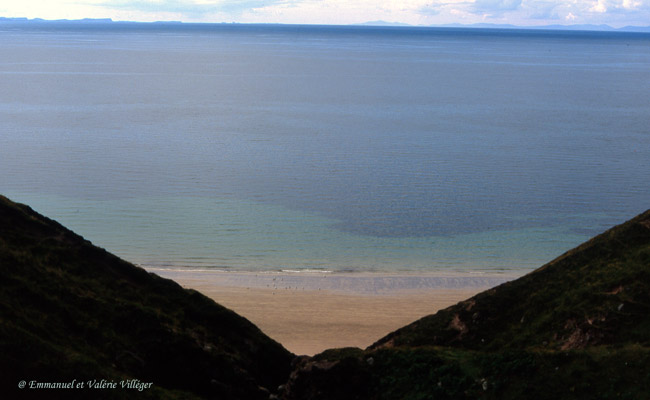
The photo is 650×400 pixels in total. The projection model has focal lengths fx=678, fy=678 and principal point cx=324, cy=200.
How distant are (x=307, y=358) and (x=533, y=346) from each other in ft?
20.9

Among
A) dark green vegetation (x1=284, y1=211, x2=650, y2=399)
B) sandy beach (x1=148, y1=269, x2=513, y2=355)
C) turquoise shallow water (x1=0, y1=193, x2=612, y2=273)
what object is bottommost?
dark green vegetation (x1=284, y1=211, x2=650, y2=399)

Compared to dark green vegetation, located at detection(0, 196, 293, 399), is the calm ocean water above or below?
above

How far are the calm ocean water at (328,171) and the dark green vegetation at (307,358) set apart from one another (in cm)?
1759

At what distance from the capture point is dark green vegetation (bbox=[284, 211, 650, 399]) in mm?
15531

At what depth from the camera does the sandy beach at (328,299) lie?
96.3 ft

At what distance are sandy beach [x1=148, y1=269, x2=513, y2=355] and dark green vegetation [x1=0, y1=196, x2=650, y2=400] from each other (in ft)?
25.9

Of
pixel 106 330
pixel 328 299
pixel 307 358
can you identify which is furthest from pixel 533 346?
pixel 328 299

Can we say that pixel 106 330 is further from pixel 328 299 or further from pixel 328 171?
pixel 328 171

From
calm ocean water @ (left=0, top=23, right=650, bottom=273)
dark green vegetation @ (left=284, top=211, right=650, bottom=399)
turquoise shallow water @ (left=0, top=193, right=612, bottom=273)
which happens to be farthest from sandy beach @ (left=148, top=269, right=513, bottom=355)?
dark green vegetation @ (left=284, top=211, right=650, bottom=399)

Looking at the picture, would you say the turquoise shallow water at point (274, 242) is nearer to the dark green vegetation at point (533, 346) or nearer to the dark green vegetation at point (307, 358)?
the dark green vegetation at point (533, 346)

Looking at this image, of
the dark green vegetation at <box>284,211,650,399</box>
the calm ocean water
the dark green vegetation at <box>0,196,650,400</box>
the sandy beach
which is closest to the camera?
the dark green vegetation at <box>0,196,650,400</box>

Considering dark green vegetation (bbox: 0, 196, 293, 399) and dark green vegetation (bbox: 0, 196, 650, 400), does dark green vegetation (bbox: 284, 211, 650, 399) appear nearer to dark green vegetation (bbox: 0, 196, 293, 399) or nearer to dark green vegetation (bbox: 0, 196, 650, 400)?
dark green vegetation (bbox: 0, 196, 650, 400)

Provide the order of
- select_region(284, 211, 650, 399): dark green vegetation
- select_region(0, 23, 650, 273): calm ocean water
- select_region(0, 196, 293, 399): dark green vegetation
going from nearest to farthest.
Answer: select_region(0, 196, 293, 399): dark green vegetation → select_region(284, 211, 650, 399): dark green vegetation → select_region(0, 23, 650, 273): calm ocean water

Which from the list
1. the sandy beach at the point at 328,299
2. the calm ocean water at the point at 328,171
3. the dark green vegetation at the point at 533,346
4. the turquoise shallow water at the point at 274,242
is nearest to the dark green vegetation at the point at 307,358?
the dark green vegetation at the point at 533,346
